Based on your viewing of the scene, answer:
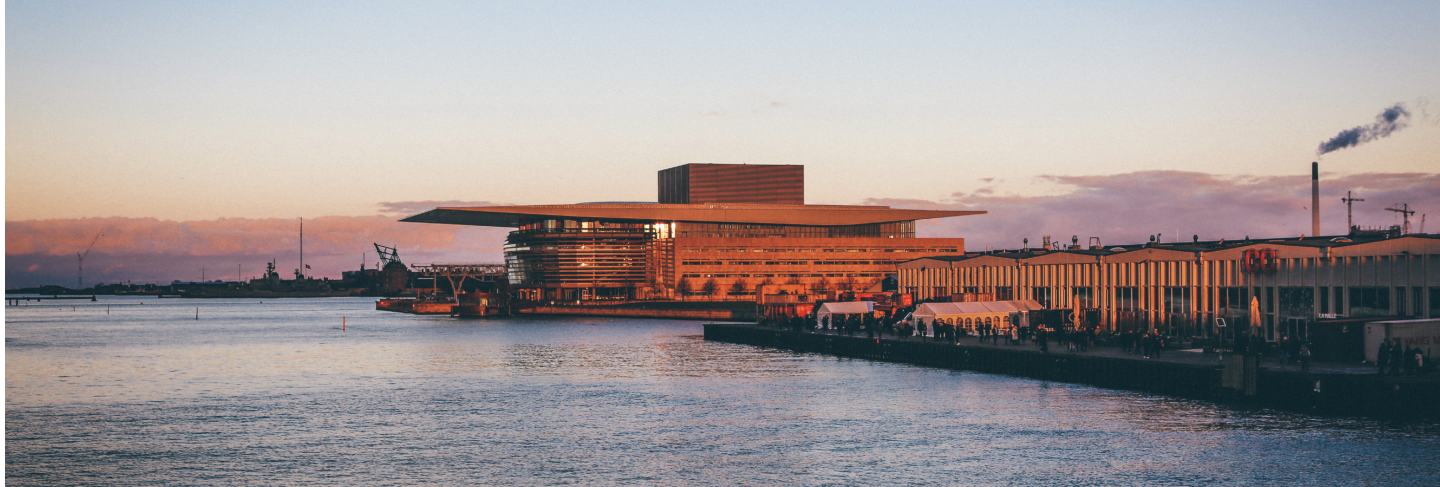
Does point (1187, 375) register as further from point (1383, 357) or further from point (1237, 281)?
point (1237, 281)

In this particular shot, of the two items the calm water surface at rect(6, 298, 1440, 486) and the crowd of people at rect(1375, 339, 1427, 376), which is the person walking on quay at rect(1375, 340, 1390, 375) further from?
the calm water surface at rect(6, 298, 1440, 486)

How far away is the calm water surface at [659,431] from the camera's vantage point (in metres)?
31.0

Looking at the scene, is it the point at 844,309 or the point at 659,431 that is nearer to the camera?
the point at 659,431

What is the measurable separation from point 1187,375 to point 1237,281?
15881 millimetres

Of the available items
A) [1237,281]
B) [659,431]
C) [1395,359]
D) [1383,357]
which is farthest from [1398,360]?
[1237,281]

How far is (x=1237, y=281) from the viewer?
59.0 metres

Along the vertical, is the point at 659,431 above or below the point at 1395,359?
below

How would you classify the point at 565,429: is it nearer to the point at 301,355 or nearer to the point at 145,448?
the point at 145,448

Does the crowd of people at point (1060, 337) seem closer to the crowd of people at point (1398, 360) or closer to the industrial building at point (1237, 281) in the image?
the crowd of people at point (1398, 360)

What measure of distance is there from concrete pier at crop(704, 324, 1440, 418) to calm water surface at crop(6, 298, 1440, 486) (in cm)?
95

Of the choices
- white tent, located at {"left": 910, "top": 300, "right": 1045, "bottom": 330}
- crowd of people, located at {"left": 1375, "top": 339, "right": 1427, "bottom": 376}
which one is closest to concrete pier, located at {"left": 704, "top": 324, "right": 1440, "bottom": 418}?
crowd of people, located at {"left": 1375, "top": 339, "right": 1427, "bottom": 376}

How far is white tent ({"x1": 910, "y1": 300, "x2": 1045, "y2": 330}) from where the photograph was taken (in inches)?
2899

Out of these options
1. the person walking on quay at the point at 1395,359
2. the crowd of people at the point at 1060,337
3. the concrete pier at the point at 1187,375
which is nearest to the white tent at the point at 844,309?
the crowd of people at the point at 1060,337

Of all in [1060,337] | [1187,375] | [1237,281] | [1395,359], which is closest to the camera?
[1395,359]
